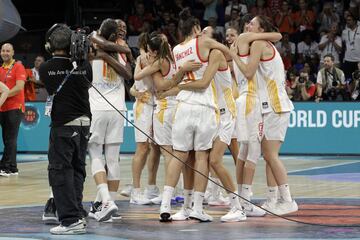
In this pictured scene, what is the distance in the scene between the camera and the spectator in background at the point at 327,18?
24.6 meters

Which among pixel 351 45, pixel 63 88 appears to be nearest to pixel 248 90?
pixel 63 88

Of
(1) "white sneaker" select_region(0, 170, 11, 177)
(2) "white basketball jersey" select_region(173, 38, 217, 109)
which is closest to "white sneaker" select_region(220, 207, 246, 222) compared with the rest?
(2) "white basketball jersey" select_region(173, 38, 217, 109)

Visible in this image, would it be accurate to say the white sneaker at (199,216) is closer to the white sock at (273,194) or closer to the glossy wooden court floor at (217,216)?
the glossy wooden court floor at (217,216)

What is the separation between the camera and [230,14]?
2566 centimetres

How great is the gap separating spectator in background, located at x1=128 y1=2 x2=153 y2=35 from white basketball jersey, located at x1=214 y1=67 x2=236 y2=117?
14407 mm

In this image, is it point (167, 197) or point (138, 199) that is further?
point (138, 199)

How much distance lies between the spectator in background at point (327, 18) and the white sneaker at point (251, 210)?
13455 mm

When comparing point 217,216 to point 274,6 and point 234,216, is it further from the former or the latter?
point 274,6

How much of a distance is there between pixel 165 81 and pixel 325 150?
373 inches

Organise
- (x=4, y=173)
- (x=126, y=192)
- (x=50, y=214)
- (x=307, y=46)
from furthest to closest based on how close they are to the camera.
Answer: (x=307, y=46), (x=4, y=173), (x=126, y=192), (x=50, y=214)

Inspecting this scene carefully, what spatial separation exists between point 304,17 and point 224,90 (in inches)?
541

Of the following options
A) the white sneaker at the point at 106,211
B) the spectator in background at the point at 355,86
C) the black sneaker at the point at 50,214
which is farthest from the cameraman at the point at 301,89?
the black sneaker at the point at 50,214

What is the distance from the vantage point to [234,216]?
1106 centimetres

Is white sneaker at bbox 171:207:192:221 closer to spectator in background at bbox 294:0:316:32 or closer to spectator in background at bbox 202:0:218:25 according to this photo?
spectator in background at bbox 294:0:316:32
